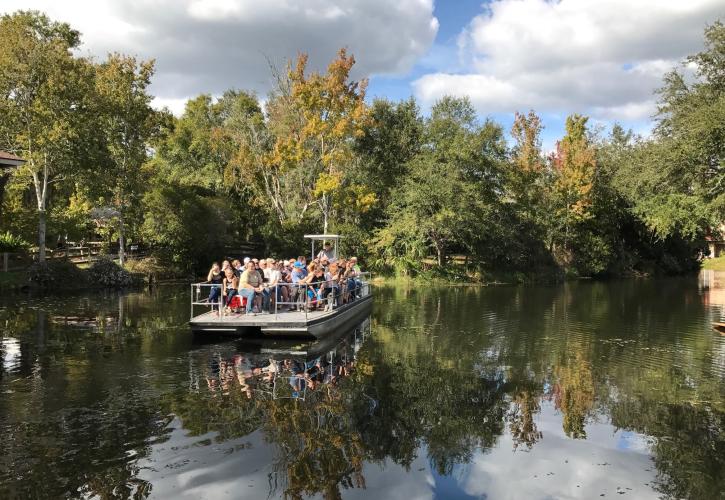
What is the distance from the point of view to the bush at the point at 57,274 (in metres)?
30.0

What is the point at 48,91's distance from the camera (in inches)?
1161

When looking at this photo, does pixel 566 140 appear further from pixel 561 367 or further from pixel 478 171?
pixel 561 367

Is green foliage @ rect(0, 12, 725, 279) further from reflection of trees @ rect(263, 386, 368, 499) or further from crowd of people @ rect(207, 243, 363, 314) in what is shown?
reflection of trees @ rect(263, 386, 368, 499)

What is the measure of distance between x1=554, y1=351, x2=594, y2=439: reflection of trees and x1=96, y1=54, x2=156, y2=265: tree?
2678 centimetres

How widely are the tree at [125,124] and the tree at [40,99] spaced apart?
2.26 meters

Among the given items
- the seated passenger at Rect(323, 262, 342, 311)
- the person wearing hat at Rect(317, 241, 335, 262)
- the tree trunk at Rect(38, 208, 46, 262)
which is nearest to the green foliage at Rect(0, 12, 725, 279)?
the tree trunk at Rect(38, 208, 46, 262)

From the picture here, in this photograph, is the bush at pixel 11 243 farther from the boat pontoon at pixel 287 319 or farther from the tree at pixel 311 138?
the boat pontoon at pixel 287 319

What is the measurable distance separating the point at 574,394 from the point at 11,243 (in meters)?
30.4

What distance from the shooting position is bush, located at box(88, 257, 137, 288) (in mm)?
32281

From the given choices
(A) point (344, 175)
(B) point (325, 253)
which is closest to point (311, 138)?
(A) point (344, 175)

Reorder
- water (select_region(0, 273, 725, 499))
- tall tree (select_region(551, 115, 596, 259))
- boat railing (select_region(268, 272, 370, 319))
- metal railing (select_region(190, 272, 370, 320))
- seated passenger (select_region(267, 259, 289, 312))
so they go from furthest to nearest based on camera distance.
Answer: tall tree (select_region(551, 115, 596, 259)), seated passenger (select_region(267, 259, 289, 312)), boat railing (select_region(268, 272, 370, 319)), metal railing (select_region(190, 272, 370, 320)), water (select_region(0, 273, 725, 499))

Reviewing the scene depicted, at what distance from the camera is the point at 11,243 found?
3194cm

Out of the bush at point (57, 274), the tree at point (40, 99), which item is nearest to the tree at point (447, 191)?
the bush at point (57, 274)

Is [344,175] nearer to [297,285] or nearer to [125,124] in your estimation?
[125,124]
